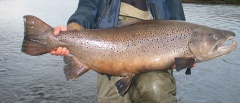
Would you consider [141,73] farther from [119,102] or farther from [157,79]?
[119,102]

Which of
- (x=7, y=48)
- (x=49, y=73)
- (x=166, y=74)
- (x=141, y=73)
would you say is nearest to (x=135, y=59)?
(x=141, y=73)

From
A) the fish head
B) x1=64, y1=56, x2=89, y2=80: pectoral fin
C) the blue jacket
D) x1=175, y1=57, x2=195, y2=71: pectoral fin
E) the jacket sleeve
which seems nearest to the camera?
x1=175, y1=57, x2=195, y2=71: pectoral fin

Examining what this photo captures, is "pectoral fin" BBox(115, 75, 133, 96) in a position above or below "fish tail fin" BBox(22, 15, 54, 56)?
below

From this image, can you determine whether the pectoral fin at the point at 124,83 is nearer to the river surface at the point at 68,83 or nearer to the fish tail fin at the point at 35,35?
the fish tail fin at the point at 35,35

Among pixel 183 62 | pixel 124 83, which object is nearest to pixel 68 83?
pixel 124 83

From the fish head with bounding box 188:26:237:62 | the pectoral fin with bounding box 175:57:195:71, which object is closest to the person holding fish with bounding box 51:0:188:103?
the pectoral fin with bounding box 175:57:195:71

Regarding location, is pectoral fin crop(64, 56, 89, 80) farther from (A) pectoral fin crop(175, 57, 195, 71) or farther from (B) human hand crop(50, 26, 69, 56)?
(A) pectoral fin crop(175, 57, 195, 71)
